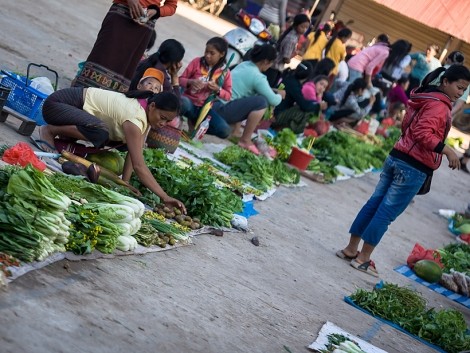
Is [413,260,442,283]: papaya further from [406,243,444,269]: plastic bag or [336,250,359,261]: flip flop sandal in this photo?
[336,250,359,261]: flip flop sandal

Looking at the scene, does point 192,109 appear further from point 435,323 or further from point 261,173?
point 435,323

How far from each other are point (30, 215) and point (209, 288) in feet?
5.19

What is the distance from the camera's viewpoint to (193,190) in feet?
26.1

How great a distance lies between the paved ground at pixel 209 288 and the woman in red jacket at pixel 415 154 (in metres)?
0.53

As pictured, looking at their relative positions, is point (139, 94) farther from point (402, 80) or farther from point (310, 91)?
point (402, 80)

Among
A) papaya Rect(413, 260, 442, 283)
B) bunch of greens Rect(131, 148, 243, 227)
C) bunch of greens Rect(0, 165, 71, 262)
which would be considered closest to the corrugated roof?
papaya Rect(413, 260, 442, 283)

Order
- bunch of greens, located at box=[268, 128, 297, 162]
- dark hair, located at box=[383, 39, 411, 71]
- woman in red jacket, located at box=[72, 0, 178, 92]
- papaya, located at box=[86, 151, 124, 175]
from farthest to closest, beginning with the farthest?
dark hair, located at box=[383, 39, 411, 71] → bunch of greens, located at box=[268, 128, 297, 162] → woman in red jacket, located at box=[72, 0, 178, 92] → papaya, located at box=[86, 151, 124, 175]

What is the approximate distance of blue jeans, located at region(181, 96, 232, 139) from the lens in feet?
36.8

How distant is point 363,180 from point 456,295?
5898mm

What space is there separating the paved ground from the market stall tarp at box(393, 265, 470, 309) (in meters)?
0.14

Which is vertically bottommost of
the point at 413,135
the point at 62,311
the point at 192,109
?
the point at 62,311

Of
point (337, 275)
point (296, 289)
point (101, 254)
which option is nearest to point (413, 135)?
point (337, 275)

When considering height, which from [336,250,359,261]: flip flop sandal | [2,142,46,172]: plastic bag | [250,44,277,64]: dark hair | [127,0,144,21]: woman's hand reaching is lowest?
[336,250,359,261]: flip flop sandal

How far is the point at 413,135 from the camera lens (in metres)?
8.77
